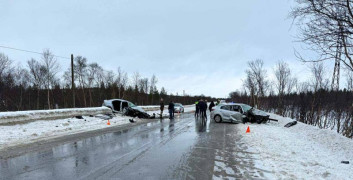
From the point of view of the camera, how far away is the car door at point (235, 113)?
741 inches

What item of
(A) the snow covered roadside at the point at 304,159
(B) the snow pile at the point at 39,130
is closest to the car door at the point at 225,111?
(A) the snow covered roadside at the point at 304,159

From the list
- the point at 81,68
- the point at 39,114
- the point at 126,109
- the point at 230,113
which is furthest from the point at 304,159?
the point at 81,68

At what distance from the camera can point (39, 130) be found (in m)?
13.2

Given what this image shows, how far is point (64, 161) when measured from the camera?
6625mm

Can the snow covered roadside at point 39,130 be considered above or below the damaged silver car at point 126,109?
below

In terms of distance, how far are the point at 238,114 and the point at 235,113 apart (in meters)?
0.24

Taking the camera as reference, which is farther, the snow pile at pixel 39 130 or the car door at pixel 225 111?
the car door at pixel 225 111

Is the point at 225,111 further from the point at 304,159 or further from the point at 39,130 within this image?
the point at 39,130

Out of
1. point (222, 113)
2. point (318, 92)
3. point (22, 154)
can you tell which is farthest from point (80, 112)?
point (318, 92)

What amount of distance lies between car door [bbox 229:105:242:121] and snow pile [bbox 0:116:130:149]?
32.3 ft

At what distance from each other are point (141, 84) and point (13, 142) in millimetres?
76529

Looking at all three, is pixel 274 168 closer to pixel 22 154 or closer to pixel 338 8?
pixel 338 8

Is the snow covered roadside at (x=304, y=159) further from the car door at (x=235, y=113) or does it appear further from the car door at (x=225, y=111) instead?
the car door at (x=225, y=111)

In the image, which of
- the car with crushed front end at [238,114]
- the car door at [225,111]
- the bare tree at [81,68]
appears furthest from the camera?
the bare tree at [81,68]
